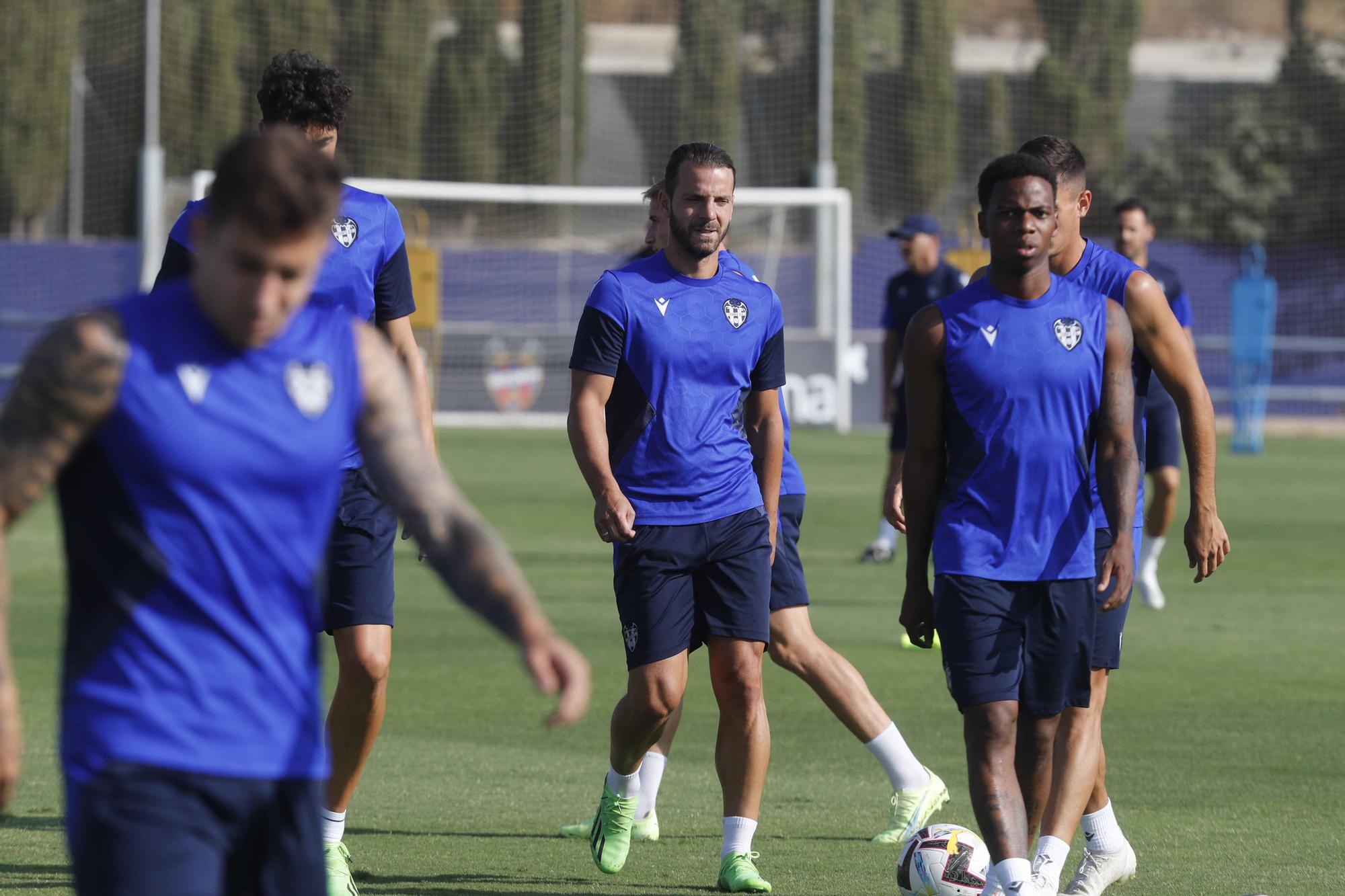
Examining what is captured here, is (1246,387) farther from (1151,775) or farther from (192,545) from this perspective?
(192,545)

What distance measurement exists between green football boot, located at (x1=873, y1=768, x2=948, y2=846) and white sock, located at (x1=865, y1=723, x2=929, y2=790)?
0.03m

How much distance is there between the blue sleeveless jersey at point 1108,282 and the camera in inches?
220

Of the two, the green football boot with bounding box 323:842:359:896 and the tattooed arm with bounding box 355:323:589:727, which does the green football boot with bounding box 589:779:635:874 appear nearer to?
the green football boot with bounding box 323:842:359:896

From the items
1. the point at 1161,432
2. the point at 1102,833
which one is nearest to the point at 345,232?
the point at 1102,833

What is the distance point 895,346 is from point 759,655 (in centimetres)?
835

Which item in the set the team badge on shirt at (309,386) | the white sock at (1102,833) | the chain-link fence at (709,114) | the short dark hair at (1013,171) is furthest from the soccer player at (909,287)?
the chain-link fence at (709,114)

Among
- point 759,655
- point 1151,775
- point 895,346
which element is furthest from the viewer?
point 895,346

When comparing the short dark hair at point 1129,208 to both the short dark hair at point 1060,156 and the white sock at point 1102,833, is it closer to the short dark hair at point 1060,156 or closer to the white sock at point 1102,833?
the short dark hair at point 1060,156

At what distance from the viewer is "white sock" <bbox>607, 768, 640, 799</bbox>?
6168 millimetres

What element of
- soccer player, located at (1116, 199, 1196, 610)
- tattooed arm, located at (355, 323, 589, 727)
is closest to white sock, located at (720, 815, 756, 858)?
tattooed arm, located at (355, 323, 589, 727)

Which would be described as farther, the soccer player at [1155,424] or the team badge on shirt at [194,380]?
the soccer player at [1155,424]

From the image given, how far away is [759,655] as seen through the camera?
6180mm

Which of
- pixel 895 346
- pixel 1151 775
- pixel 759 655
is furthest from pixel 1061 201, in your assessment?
pixel 895 346

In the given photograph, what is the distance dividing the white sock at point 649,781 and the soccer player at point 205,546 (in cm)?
356
